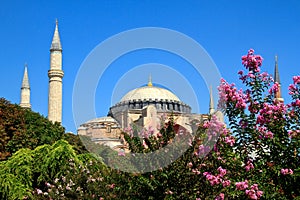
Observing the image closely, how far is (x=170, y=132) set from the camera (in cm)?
756

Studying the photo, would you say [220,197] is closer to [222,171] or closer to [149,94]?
[222,171]

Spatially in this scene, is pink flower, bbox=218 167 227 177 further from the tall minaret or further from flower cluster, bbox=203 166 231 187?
the tall minaret

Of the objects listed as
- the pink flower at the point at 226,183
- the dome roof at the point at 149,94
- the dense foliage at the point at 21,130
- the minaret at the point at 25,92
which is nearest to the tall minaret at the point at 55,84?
the dense foliage at the point at 21,130

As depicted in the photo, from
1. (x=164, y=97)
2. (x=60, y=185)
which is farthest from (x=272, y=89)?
(x=164, y=97)

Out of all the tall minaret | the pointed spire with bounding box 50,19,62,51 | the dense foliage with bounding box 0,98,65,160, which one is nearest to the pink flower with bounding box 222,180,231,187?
the dense foliage with bounding box 0,98,65,160

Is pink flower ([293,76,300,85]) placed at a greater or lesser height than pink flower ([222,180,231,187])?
greater

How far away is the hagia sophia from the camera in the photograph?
106 feet

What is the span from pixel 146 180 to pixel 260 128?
1663 mm

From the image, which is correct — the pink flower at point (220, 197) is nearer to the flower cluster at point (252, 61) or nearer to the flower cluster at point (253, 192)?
the flower cluster at point (253, 192)

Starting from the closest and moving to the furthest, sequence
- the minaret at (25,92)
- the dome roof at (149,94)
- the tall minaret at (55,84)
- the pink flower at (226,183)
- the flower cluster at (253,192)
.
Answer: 1. the flower cluster at (253,192)
2. the pink flower at (226,183)
3. the tall minaret at (55,84)
4. the minaret at (25,92)
5. the dome roof at (149,94)

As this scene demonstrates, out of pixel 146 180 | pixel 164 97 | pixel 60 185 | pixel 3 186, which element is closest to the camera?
pixel 146 180

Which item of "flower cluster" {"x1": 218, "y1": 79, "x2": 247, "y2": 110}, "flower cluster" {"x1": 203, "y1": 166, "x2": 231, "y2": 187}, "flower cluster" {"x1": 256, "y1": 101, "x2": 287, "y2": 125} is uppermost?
"flower cluster" {"x1": 218, "y1": 79, "x2": 247, "y2": 110}

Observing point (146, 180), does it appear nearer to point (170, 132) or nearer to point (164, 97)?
point (170, 132)

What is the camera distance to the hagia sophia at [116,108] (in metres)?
32.3
